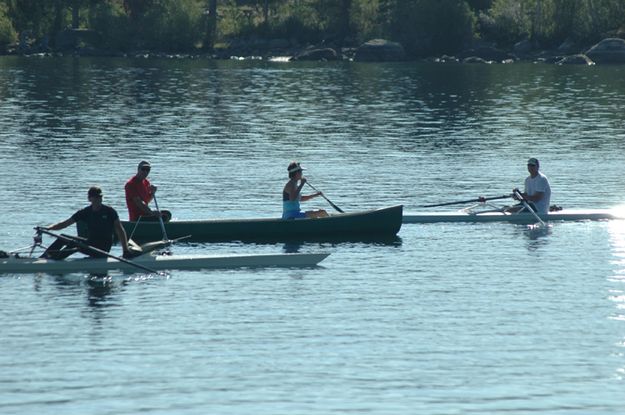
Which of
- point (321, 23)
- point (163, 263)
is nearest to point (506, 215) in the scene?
point (163, 263)

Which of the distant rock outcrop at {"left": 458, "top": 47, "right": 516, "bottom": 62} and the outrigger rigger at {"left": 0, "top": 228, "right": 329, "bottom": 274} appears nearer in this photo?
the outrigger rigger at {"left": 0, "top": 228, "right": 329, "bottom": 274}

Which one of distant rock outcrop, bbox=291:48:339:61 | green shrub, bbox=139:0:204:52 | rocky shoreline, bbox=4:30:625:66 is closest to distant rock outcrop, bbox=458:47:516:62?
rocky shoreline, bbox=4:30:625:66

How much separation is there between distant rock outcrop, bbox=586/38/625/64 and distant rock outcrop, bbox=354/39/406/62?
60.0 feet

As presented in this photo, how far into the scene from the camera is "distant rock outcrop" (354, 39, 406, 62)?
128m

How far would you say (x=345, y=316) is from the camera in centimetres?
2394

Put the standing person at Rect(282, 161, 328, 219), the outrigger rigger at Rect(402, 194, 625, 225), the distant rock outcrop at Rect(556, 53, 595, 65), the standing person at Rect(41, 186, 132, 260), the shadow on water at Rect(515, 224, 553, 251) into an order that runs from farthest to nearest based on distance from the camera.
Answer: the distant rock outcrop at Rect(556, 53, 595, 65)
the outrigger rigger at Rect(402, 194, 625, 225)
the shadow on water at Rect(515, 224, 553, 251)
the standing person at Rect(282, 161, 328, 219)
the standing person at Rect(41, 186, 132, 260)

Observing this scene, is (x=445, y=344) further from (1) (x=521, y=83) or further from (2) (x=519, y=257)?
(1) (x=521, y=83)

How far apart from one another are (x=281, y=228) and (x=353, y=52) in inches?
4034

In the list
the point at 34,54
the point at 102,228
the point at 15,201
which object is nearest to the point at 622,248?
the point at 102,228

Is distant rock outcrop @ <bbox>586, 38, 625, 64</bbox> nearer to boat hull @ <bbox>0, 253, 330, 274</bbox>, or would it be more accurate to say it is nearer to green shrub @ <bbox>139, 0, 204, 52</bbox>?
green shrub @ <bbox>139, 0, 204, 52</bbox>

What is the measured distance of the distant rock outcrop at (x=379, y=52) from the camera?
420 feet

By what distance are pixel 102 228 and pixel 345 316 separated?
19.4 ft

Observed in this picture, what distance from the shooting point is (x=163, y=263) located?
27.7 m

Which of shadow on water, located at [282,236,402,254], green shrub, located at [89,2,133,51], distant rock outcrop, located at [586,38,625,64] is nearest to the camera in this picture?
shadow on water, located at [282,236,402,254]
